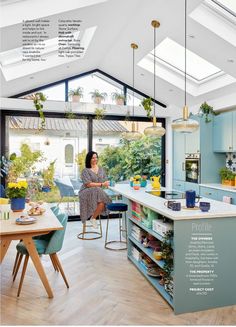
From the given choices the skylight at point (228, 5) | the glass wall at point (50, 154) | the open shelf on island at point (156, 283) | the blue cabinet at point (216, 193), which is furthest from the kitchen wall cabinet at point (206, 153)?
the open shelf on island at point (156, 283)

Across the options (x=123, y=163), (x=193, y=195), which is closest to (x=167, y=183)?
(x=123, y=163)

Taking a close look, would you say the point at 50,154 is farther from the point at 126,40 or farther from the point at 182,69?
the point at 182,69

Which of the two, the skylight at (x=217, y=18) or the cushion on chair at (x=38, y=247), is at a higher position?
the skylight at (x=217, y=18)

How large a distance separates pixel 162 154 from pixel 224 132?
1870mm

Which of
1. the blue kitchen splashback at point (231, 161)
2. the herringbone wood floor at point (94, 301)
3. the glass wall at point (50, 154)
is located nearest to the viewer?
the herringbone wood floor at point (94, 301)

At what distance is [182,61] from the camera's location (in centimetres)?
498

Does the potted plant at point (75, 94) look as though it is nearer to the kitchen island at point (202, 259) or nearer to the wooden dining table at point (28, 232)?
the wooden dining table at point (28, 232)

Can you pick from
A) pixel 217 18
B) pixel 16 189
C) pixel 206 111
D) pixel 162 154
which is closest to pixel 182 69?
pixel 206 111

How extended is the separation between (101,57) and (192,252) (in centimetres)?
421

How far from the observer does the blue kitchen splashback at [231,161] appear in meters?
5.30

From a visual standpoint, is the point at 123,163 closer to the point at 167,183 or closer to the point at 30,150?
the point at 167,183

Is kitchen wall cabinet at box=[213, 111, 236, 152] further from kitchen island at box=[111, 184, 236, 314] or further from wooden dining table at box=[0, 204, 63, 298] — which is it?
wooden dining table at box=[0, 204, 63, 298]

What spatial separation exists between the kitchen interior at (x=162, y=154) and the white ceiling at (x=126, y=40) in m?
0.02

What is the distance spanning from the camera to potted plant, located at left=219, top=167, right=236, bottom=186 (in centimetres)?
508
